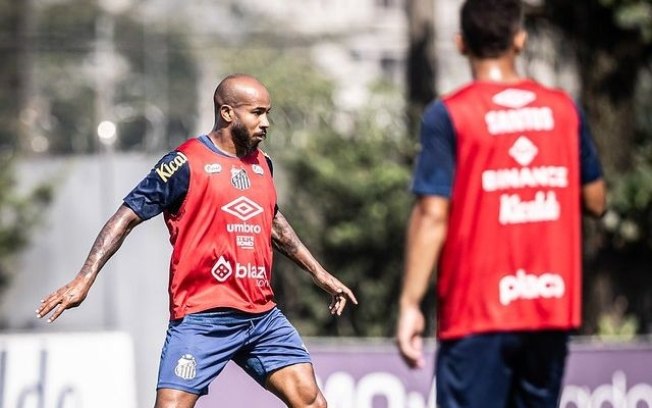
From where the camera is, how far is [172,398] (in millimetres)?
7203

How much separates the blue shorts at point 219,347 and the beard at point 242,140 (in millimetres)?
777

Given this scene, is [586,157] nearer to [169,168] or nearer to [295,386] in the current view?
[169,168]

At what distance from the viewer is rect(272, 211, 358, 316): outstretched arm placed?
7625 millimetres

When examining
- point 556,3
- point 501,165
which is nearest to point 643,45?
point 556,3

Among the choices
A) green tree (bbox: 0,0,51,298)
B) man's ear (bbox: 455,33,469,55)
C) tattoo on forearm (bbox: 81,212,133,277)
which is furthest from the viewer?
green tree (bbox: 0,0,51,298)

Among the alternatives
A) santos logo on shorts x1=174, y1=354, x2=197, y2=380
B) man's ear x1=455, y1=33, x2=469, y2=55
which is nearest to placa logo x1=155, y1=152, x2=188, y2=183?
santos logo on shorts x1=174, y1=354, x2=197, y2=380

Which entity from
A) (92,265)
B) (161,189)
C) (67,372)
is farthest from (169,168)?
(67,372)

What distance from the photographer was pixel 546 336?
Answer: 202 inches

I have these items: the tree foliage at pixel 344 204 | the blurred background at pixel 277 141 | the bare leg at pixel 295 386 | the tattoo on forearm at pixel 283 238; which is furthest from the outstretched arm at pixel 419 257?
the tree foliage at pixel 344 204

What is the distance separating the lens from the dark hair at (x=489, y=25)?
5102 millimetres

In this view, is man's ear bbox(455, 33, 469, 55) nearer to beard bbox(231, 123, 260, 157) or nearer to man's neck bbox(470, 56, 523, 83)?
man's neck bbox(470, 56, 523, 83)

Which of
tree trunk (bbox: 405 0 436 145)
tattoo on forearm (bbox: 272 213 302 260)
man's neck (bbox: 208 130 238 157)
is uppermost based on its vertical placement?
tree trunk (bbox: 405 0 436 145)

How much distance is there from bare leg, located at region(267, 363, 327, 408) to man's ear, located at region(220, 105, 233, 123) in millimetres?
1229

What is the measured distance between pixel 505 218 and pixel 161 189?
250cm
